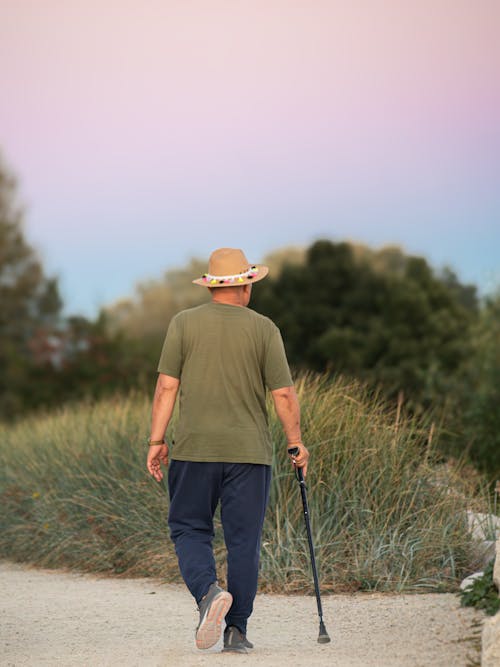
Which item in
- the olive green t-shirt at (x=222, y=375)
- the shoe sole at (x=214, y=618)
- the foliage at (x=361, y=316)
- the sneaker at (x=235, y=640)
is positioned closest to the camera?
the shoe sole at (x=214, y=618)

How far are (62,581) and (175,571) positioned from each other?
1126 mm

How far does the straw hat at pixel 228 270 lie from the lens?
5457 millimetres

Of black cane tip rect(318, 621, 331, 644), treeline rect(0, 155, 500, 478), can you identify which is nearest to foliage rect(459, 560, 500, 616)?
black cane tip rect(318, 621, 331, 644)

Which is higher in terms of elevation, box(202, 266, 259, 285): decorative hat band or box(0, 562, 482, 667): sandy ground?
box(202, 266, 259, 285): decorative hat band

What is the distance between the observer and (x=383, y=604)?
6.75 m

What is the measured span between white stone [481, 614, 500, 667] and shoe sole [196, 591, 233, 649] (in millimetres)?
1263

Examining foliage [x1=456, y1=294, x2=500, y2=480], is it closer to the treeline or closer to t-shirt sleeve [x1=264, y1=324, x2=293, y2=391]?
the treeline

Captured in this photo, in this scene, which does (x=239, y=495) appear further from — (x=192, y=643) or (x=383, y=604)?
(x=383, y=604)

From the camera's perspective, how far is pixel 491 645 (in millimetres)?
4766

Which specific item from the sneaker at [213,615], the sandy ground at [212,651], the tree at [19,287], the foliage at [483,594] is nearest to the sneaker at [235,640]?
the sandy ground at [212,651]

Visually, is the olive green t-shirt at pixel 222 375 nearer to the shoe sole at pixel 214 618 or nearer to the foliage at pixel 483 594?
the shoe sole at pixel 214 618

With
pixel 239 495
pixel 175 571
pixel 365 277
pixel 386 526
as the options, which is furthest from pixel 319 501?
pixel 365 277

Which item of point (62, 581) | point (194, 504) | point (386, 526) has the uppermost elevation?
point (194, 504)

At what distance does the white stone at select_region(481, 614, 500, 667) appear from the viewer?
15.6ft
